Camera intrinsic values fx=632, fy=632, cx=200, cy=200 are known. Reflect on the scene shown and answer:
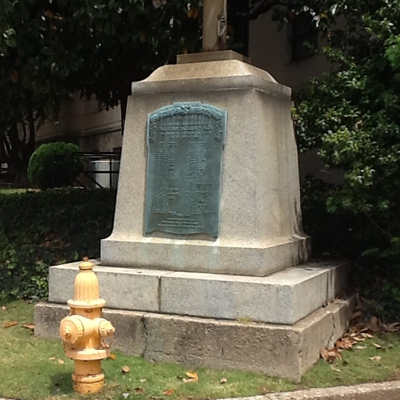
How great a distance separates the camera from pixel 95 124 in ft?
90.7

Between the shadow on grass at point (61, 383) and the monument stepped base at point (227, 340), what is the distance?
65 cm

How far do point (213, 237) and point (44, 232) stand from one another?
3844 mm

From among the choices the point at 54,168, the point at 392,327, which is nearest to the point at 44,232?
the point at 392,327

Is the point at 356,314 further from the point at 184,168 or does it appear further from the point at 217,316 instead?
the point at 184,168

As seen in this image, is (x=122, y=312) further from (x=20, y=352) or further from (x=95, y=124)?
(x=95, y=124)

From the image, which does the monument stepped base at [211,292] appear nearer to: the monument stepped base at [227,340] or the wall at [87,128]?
the monument stepped base at [227,340]

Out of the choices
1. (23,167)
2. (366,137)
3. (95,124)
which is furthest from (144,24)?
(95,124)

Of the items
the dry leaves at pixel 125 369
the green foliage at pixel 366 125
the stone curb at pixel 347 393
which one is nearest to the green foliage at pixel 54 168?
the green foliage at pixel 366 125

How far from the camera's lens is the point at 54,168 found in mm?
16906

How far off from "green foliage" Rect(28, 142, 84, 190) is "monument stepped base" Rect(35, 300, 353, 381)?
459 inches

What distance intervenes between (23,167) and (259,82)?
1976cm

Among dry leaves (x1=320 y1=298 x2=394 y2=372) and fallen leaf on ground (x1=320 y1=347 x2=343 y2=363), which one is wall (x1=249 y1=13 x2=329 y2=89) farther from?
fallen leaf on ground (x1=320 y1=347 x2=343 y2=363)

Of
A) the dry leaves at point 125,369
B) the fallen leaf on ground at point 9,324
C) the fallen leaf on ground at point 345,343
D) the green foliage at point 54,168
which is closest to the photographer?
the dry leaves at point 125,369

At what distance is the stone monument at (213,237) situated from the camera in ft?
16.5
